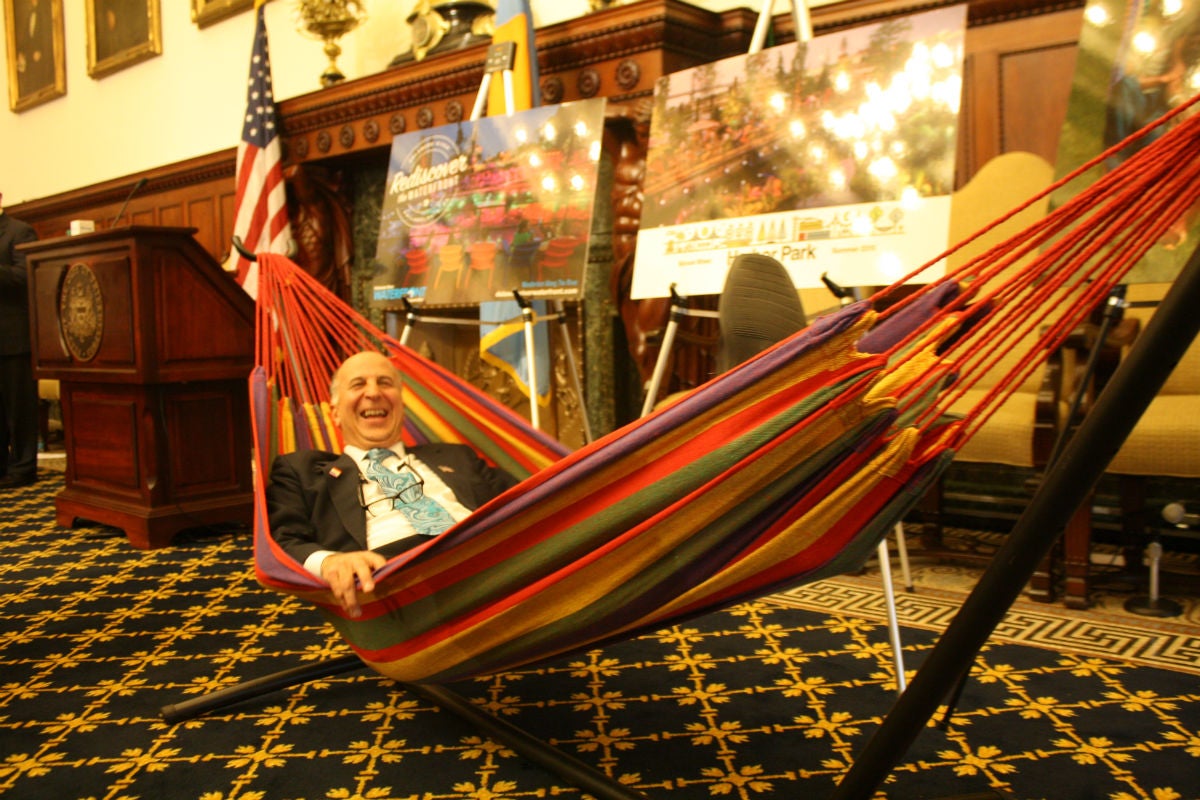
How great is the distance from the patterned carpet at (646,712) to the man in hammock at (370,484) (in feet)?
1.12

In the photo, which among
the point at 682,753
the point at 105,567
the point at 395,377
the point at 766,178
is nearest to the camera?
the point at 682,753

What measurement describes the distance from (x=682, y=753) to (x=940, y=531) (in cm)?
155

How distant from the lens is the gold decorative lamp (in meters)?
4.79

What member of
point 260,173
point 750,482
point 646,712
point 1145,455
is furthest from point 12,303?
point 1145,455

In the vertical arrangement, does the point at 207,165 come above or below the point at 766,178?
above

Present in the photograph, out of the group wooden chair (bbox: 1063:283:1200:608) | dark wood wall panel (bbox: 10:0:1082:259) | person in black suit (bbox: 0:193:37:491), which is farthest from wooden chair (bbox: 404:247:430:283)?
person in black suit (bbox: 0:193:37:491)

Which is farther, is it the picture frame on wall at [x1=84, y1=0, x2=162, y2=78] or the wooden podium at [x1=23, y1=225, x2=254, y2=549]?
the picture frame on wall at [x1=84, y1=0, x2=162, y2=78]

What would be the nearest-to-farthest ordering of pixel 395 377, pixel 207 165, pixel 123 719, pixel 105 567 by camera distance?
pixel 123 719, pixel 395 377, pixel 105 567, pixel 207 165

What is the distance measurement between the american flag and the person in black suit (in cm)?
109

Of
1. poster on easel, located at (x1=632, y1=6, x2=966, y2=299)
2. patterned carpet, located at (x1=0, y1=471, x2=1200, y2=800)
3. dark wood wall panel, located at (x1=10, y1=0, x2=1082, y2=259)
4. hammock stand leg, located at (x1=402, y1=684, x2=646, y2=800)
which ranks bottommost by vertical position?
patterned carpet, located at (x1=0, y1=471, x2=1200, y2=800)

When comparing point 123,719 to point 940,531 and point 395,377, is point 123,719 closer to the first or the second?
point 395,377

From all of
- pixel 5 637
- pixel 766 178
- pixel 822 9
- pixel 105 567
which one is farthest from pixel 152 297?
pixel 822 9

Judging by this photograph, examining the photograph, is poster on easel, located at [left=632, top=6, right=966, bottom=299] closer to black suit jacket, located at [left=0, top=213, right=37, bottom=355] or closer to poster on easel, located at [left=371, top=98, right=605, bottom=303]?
poster on easel, located at [left=371, top=98, right=605, bottom=303]

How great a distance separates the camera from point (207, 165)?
561 cm
